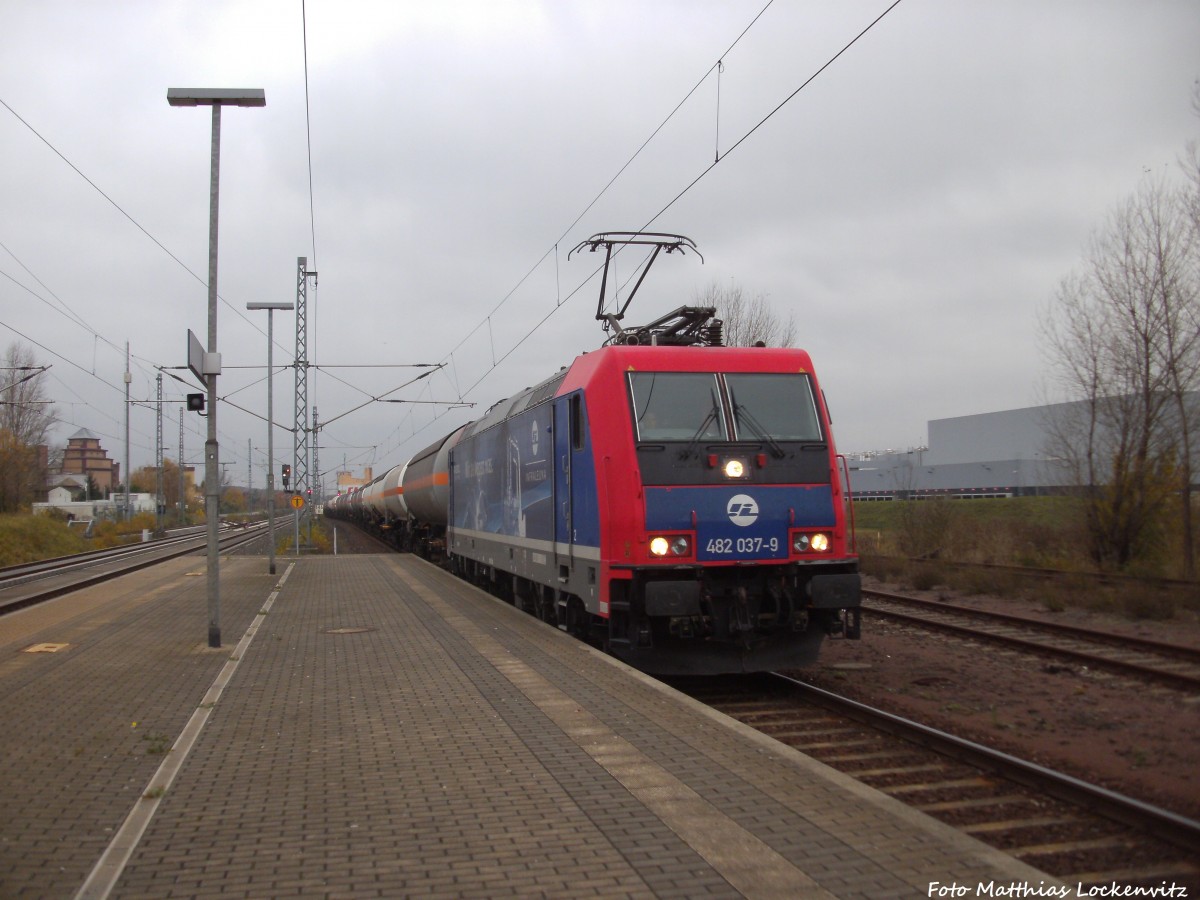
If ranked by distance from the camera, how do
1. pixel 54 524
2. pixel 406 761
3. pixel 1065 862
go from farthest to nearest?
1. pixel 54 524
2. pixel 406 761
3. pixel 1065 862

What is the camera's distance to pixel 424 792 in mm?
5473

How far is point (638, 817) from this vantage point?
4.96m

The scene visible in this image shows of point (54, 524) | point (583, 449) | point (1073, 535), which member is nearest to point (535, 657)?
point (583, 449)

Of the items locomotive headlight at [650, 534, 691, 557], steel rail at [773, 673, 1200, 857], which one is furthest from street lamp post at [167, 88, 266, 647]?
steel rail at [773, 673, 1200, 857]

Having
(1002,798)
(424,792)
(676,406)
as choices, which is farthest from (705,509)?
(424,792)

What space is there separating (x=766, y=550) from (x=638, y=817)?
173 inches

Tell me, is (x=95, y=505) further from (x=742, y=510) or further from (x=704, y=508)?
(x=742, y=510)

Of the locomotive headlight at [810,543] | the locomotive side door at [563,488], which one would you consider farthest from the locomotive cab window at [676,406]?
the locomotive headlight at [810,543]

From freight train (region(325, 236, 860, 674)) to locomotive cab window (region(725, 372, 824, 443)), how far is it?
1 centimetres

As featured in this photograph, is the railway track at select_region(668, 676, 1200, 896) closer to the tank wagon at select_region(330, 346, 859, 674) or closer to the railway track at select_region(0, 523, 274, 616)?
the tank wagon at select_region(330, 346, 859, 674)

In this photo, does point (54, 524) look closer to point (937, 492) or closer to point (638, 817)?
point (937, 492)

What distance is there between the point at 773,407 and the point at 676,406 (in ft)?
3.44

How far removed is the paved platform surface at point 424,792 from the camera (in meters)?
4.26

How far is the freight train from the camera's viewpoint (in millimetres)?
8836
